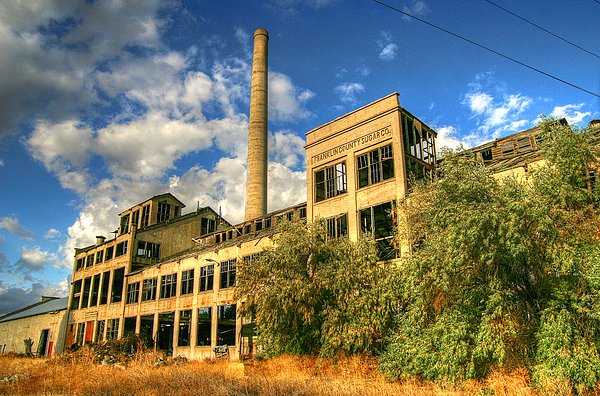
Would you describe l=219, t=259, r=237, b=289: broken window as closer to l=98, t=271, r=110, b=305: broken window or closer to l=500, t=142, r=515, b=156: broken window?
l=500, t=142, r=515, b=156: broken window

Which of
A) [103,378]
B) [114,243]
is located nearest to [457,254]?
[103,378]

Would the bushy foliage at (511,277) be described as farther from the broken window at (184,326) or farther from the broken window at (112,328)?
the broken window at (112,328)

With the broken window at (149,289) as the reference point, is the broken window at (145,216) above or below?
above

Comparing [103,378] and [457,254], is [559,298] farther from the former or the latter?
[103,378]

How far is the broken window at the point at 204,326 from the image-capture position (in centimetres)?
3472

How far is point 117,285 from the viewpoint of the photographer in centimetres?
4853

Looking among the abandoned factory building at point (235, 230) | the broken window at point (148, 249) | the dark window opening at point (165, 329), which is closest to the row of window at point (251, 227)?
the abandoned factory building at point (235, 230)

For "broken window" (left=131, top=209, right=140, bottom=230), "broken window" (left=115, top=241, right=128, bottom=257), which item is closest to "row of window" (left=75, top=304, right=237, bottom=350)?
"broken window" (left=115, top=241, right=128, bottom=257)

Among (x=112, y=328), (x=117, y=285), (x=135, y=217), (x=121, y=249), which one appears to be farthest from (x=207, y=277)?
(x=135, y=217)

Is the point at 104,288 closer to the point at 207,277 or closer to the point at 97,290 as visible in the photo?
the point at 97,290

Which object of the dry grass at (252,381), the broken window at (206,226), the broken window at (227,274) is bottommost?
the dry grass at (252,381)

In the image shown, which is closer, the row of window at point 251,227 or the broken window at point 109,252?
the row of window at point 251,227

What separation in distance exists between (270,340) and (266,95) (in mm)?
28341

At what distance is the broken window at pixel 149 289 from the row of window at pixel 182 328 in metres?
1.76
